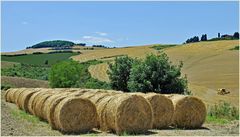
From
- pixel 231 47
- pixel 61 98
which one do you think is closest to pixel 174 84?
pixel 61 98

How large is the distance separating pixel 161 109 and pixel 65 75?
31.8 meters

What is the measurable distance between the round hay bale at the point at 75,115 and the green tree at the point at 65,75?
103 ft

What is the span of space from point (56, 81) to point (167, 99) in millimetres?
31675

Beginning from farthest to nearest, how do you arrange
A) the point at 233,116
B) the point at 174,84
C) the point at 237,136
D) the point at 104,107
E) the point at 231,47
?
the point at 231,47
the point at 174,84
the point at 233,116
the point at 104,107
the point at 237,136

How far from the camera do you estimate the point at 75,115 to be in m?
14.8

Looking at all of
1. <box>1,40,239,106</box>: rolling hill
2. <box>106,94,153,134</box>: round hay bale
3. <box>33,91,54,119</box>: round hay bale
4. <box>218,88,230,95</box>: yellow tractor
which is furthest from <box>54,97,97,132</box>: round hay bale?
<box>218,88,230,95</box>: yellow tractor

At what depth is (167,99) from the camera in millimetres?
16516

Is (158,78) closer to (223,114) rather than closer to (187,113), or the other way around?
(223,114)

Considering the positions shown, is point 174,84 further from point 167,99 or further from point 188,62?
point 188,62

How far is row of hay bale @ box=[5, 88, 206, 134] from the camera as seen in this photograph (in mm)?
14011

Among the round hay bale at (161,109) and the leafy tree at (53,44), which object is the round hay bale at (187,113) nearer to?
the round hay bale at (161,109)

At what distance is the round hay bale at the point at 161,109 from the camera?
53.4 feet

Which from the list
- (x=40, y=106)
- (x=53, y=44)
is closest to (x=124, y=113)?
(x=40, y=106)

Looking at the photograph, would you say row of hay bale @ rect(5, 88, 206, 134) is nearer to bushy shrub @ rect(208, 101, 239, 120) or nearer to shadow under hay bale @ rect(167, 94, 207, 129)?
shadow under hay bale @ rect(167, 94, 207, 129)
